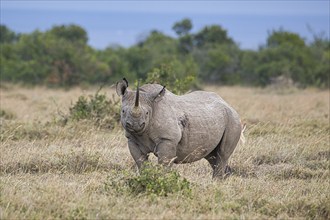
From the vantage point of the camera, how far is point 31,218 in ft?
21.5

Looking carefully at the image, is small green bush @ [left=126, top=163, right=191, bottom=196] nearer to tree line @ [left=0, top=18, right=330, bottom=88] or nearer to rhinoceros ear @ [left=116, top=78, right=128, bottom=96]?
rhinoceros ear @ [left=116, top=78, right=128, bottom=96]

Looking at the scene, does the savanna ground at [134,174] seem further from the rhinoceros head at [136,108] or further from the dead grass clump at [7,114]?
the rhinoceros head at [136,108]

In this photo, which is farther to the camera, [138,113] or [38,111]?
[38,111]

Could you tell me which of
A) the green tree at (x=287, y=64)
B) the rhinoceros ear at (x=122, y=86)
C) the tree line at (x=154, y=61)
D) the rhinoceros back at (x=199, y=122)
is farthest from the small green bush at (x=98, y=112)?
the green tree at (x=287, y=64)

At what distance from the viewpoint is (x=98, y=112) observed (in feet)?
46.6

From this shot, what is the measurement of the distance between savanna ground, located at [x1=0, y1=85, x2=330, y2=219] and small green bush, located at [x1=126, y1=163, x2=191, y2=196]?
0.09 m

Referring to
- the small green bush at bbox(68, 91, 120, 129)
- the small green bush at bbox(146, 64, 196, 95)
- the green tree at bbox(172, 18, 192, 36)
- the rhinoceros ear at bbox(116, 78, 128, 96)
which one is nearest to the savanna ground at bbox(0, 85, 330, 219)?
the small green bush at bbox(68, 91, 120, 129)

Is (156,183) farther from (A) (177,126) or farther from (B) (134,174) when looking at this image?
(A) (177,126)

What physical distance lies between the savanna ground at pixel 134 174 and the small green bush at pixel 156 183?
9 cm

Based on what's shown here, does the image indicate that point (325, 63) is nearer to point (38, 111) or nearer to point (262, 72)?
point (262, 72)

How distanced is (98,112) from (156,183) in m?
6.74

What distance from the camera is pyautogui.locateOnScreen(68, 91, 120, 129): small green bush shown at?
13.7 metres

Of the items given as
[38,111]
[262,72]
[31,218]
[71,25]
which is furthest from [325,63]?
[31,218]

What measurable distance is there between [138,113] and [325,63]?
28499 mm
